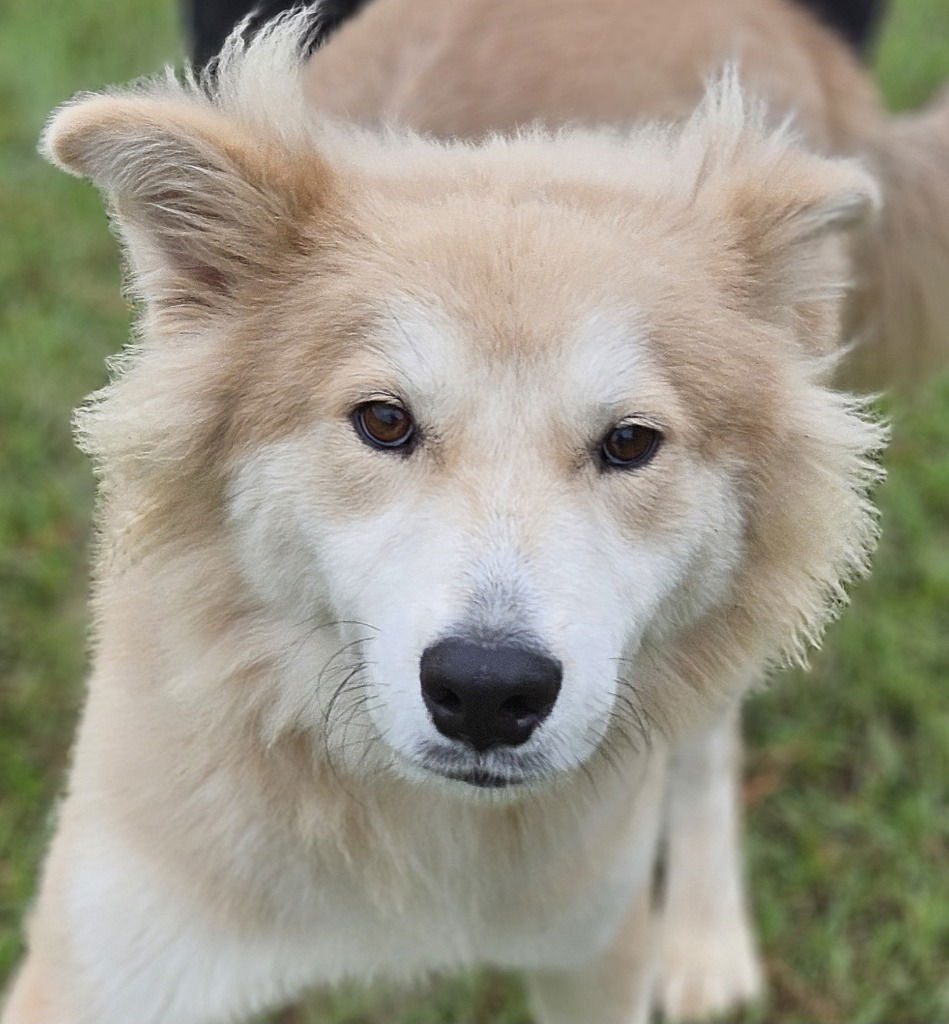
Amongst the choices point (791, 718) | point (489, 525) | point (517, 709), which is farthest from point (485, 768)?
point (791, 718)

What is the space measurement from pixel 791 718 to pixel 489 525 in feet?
8.06

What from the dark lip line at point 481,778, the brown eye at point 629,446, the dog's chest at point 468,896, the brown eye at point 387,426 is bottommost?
the dog's chest at point 468,896

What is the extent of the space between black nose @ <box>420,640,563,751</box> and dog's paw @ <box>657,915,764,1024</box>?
6.41 feet

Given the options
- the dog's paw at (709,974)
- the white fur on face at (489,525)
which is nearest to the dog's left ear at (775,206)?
the white fur on face at (489,525)

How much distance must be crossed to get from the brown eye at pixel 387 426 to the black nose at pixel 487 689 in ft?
1.29

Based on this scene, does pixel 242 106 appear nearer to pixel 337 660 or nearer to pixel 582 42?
pixel 337 660

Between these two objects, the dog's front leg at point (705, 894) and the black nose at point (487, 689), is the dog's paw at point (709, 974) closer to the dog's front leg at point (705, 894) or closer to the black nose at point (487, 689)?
the dog's front leg at point (705, 894)

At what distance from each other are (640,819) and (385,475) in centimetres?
108

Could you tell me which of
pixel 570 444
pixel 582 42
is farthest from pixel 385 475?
pixel 582 42

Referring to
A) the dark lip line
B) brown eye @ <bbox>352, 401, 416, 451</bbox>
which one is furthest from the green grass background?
brown eye @ <bbox>352, 401, 416, 451</bbox>

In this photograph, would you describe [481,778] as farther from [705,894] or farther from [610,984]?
[705,894]

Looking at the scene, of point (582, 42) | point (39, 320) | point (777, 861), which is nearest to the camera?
point (582, 42)

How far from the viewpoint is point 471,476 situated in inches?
78.6

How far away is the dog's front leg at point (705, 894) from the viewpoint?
11.6 ft
